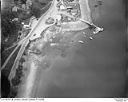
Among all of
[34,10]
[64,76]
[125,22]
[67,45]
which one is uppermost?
[34,10]

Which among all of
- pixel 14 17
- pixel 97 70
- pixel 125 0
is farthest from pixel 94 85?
pixel 14 17

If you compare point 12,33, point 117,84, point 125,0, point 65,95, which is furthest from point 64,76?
point 125,0

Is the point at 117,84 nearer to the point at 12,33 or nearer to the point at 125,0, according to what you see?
the point at 125,0

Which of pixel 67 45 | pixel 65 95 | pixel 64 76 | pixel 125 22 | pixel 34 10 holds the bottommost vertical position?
pixel 65 95

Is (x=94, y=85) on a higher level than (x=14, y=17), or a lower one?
lower

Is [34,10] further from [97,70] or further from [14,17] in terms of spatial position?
[97,70]

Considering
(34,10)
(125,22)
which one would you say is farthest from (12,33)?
(125,22)

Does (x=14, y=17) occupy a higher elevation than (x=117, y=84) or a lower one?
higher
